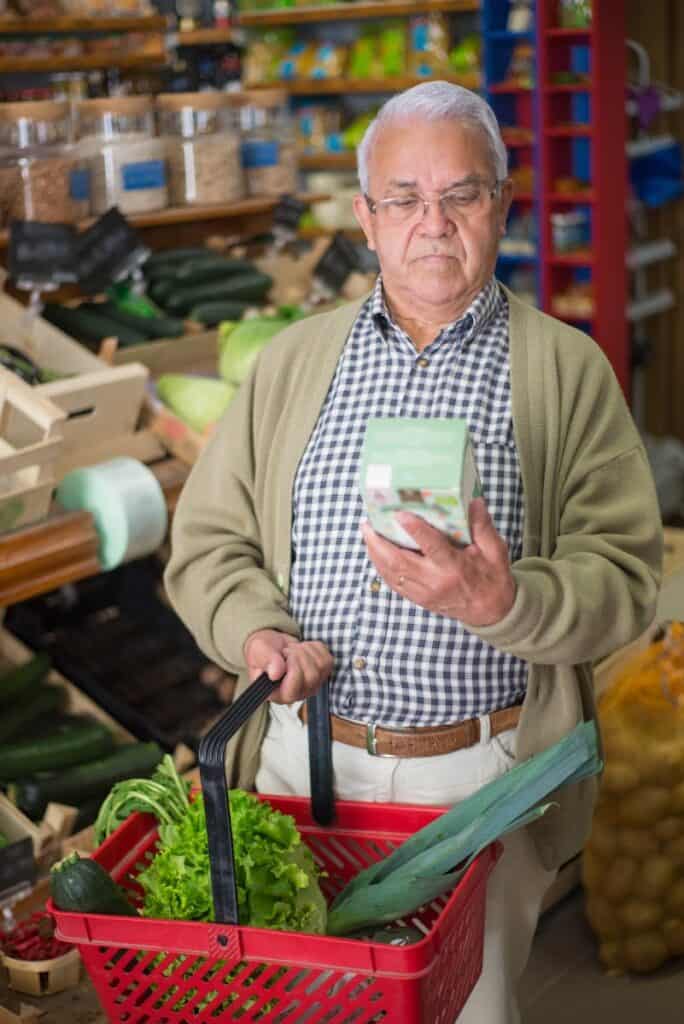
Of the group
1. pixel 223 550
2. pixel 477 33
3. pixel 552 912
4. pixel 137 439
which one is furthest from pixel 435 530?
pixel 477 33

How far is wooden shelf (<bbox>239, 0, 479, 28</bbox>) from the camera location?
6651 mm

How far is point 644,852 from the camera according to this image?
2.92 m

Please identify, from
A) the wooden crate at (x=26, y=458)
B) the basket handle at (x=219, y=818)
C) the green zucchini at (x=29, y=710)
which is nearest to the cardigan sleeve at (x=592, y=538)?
the basket handle at (x=219, y=818)

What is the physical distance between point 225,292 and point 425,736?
2.06m

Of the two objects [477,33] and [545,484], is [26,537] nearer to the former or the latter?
[545,484]

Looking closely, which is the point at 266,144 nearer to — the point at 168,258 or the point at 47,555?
the point at 168,258

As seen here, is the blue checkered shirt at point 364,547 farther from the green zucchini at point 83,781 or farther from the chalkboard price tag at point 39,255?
the chalkboard price tag at point 39,255

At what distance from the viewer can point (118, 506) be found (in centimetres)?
265

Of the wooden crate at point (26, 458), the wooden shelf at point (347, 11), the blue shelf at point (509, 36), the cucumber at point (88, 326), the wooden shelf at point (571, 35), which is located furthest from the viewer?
the wooden shelf at point (347, 11)

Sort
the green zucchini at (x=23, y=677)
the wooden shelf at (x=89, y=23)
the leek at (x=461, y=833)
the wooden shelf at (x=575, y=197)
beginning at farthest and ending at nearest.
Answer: the wooden shelf at (x=89, y=23), the wooden shelf at (x=575, y=197), the green zucchini at (x=23, y=677), the leek at (x=461, y=833)

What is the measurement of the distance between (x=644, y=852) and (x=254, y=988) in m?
1.65

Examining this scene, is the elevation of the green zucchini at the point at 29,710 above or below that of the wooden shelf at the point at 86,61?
below

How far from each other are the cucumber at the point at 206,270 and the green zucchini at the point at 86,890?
227cm

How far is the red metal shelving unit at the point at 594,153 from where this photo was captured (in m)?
5.23
